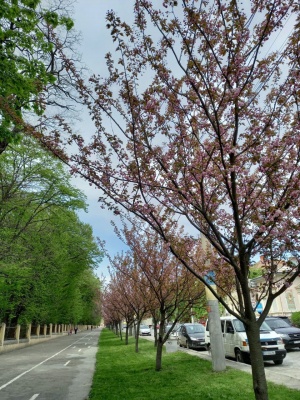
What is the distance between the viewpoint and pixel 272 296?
464 cm

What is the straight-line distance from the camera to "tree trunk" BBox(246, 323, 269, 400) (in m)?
4.15

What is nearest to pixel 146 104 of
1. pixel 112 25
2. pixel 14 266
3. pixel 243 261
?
pixel 112 25

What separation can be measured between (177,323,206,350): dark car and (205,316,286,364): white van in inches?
217

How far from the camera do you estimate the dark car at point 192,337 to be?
66.8 feet

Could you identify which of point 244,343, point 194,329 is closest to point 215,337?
point 244,343

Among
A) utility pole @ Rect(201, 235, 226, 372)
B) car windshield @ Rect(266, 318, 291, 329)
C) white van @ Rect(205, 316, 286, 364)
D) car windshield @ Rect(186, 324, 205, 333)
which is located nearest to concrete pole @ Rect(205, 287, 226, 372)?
utility pole @ Rect(201, 235, 226, 372)

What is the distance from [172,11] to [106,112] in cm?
184

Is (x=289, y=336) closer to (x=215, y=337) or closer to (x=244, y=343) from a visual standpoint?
(x=244, y=343)

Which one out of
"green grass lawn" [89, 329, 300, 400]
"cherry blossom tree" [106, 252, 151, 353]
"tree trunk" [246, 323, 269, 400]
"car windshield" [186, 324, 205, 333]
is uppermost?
"cherry blossom tree" [106, 252, 151, 353]

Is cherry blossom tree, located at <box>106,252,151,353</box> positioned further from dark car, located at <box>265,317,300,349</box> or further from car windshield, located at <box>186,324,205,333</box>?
dark car, located at <box>265,317,300,349</box>

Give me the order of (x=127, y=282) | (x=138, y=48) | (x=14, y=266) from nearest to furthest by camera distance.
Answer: (x=138, y=48)
(x=14, y=266)
(x=127, y=282)

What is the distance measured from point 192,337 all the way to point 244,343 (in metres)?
8.03

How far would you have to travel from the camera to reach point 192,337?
20.8 metres

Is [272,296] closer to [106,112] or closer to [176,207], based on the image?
[176,207]
